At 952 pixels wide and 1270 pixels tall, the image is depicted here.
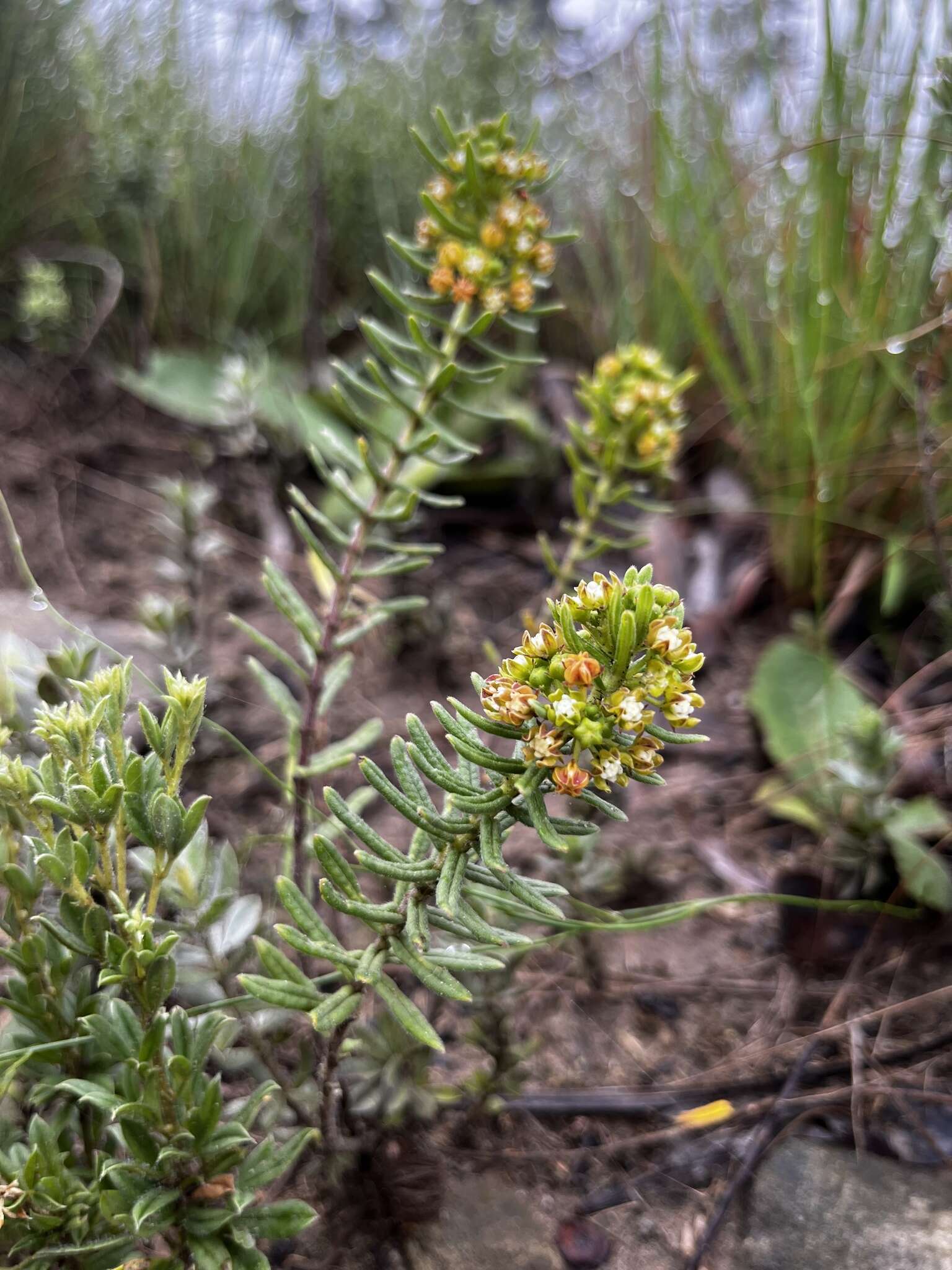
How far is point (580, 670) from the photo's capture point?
77 cm

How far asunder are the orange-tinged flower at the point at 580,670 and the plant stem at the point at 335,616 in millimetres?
541

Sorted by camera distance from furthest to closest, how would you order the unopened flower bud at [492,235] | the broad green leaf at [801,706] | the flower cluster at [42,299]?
the flower cluster at [42,299] → the broad green leaf at [801,706] → the unopened flower bud at [492,235]

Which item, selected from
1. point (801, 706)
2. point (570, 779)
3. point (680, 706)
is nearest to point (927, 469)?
point (801, 706)

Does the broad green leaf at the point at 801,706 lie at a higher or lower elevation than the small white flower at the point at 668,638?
lower

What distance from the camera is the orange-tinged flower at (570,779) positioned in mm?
757

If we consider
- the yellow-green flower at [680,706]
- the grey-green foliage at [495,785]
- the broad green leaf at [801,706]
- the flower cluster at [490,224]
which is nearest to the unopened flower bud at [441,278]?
the flower cluster at [490,224]

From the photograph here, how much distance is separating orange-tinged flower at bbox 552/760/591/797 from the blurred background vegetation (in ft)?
3.96

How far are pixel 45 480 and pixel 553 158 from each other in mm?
2028

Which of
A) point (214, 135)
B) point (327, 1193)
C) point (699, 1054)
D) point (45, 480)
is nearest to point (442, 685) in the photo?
point (699, 1054)

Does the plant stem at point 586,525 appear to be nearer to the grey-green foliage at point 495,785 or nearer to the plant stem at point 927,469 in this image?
the plant stem at point 927,469

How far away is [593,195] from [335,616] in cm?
243

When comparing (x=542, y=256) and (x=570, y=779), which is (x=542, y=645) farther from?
(x=542, y=256)

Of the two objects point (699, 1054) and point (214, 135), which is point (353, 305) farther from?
point (699, 1054)

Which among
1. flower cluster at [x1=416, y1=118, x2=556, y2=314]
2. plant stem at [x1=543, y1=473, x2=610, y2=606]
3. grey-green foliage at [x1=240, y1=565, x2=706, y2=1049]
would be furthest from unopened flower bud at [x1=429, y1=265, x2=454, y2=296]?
grey-green foliage at [x1=240, y1=565, x2=706, y2=1049]
